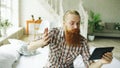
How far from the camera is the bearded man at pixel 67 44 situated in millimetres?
1841

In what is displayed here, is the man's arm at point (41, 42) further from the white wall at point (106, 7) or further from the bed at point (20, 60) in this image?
the white wall at point (106, 7)

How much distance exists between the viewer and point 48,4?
6281mm

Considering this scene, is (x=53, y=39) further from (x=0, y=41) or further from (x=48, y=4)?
(x=48, y=4)

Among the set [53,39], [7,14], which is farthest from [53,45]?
[7,14]

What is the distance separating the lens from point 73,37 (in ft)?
6.11

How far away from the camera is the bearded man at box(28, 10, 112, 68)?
6.04 ft

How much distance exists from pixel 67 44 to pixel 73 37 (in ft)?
0.35

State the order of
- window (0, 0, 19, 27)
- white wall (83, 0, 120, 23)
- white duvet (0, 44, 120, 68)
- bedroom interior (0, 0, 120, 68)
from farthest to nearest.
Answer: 1. white wall (83, 0, 120, 23)
2. bedroom interior (0, 0, 120, 68)
3. window (0, 0, 19, 27)
4. white duvet (0, 44, 120, 68)

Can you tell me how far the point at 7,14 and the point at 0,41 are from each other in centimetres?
240

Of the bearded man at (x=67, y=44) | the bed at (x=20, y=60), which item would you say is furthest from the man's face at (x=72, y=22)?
the bed at (x=20, y=60)

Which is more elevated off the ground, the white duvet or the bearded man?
the bearded man

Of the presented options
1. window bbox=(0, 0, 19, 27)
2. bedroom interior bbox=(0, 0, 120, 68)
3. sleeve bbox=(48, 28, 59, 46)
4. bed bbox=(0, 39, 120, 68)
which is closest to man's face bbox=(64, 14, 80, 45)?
sleeve bbox=(48, 28, 59, 46)

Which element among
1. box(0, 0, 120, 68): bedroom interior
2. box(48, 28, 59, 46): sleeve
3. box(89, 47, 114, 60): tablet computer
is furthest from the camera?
box(0, 0, 120, 68): bedroom interior

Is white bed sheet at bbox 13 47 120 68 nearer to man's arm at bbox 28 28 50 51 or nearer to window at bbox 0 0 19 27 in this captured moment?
man's arm at bbox 28 28 50 51
